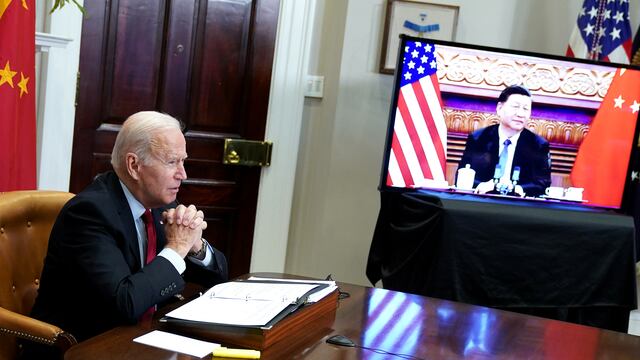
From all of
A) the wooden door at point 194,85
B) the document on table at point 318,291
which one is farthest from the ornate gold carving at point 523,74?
the document on table at point 318,291

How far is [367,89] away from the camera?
398cm

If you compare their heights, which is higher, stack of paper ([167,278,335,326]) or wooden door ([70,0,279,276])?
wooden door ([70,0,279,276])

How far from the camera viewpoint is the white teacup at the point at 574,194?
11.8 ft

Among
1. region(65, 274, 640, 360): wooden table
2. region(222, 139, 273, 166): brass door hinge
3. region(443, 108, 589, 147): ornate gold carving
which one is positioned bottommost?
region(65, 274, 640, 360): wooden table

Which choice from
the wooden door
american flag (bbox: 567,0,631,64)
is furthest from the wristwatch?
american flag (bbox: 567,0,631,64)

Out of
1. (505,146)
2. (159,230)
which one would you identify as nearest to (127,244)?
(159,230)

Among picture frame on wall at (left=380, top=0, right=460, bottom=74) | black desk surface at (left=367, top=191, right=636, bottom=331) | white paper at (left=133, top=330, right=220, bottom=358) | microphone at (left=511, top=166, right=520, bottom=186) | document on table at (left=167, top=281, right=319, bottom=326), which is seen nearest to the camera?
white paper at (left=133, top=330, right=220, bottom=358)

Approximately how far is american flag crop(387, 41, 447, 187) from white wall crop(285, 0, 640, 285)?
22.4 inches

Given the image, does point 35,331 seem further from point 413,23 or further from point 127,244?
point 413,23

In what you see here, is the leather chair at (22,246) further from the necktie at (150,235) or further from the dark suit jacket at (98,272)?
the necktie at (150,235)

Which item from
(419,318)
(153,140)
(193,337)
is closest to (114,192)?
(153,140)

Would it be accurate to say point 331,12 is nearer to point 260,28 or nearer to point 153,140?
point 260,28

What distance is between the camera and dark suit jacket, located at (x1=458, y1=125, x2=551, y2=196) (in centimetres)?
350

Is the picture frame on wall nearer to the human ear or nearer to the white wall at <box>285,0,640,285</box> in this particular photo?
the white wall at <box>285,0,640,285</box>
